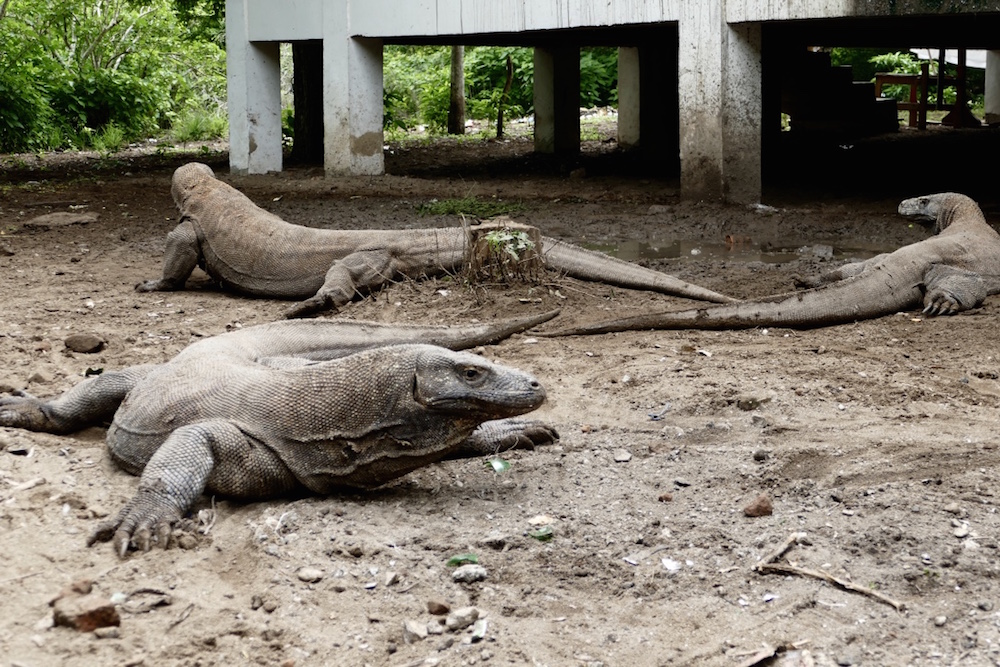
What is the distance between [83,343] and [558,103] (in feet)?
37.0

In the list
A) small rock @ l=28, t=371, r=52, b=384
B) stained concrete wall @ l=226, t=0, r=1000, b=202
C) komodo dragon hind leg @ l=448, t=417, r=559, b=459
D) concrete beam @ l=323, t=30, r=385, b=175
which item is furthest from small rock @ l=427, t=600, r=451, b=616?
concrete beam @ l=323, t=30, r=385, b=175

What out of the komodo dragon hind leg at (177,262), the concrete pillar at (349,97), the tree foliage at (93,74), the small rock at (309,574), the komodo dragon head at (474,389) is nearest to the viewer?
the small rock at (309,574)

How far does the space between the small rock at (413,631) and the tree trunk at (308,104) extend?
12.6 m

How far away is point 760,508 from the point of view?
381 cm

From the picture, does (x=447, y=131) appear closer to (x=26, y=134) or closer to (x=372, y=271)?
(x=26, y=134)

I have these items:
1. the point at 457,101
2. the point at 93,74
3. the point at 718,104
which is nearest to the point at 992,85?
the point at 457,101

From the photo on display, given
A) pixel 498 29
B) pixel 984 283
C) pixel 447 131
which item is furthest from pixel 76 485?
pixel 447 131

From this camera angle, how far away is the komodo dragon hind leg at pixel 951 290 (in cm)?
691

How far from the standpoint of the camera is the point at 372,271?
7.55 metres

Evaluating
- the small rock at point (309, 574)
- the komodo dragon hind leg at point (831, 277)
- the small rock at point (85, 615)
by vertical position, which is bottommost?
the small rock at point (309, 574)

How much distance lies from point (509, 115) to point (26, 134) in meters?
9.39

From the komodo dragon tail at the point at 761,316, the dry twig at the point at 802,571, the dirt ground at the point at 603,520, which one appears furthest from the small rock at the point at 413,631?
the komodo dragon tail at the point at 761,316

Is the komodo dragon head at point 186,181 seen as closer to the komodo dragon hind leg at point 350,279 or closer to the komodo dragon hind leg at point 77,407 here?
the komodo dragon hind leg at point 350,279

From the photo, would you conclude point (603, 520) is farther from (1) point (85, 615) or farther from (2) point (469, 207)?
(2) point (469, 207)
